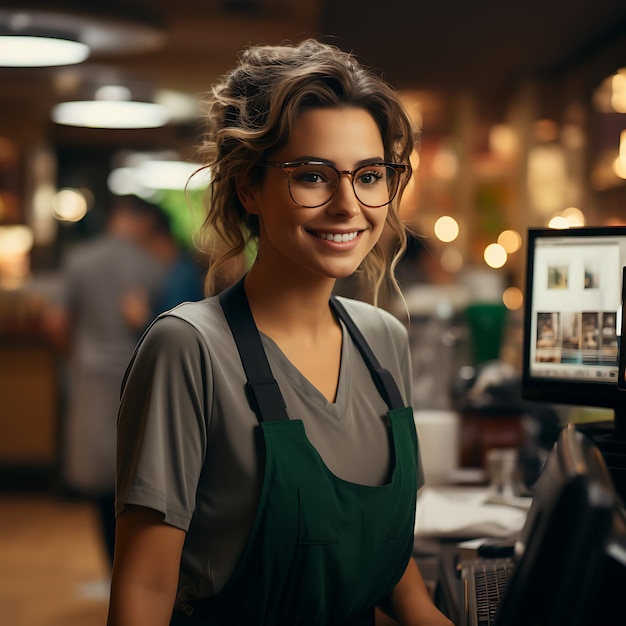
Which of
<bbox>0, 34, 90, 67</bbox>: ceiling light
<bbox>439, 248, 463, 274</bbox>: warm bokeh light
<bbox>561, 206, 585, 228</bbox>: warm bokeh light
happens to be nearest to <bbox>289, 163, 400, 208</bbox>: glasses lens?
<bbox>0, 34, 90, 67</bbox>: ceiling light

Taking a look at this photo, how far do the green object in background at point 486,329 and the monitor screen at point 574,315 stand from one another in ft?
4.14

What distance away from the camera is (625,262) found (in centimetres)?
181

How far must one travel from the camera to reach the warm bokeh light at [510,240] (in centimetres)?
631

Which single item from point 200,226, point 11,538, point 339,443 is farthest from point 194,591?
point 11,538

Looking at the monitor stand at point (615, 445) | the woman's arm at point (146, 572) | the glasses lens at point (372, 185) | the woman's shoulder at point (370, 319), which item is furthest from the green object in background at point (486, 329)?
the woman's arm at point (146, 572)

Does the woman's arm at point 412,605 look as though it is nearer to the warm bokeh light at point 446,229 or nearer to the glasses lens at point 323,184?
the glasses lens at point 323,184

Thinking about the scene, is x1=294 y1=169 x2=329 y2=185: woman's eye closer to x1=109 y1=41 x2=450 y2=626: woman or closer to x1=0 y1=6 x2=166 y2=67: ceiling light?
x1=109 y1=41 x2=450 y2=626: woman

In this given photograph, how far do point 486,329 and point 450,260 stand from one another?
4.75m

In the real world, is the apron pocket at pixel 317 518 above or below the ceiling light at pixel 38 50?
below

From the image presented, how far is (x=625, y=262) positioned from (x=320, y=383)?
2.22 ft

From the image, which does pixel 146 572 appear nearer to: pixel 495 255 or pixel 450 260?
pixel 495 255

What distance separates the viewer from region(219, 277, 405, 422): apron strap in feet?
4.47

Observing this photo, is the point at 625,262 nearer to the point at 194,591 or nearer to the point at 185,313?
the point at 185,313

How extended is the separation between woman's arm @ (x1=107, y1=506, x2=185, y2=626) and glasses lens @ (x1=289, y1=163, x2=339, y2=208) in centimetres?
47
